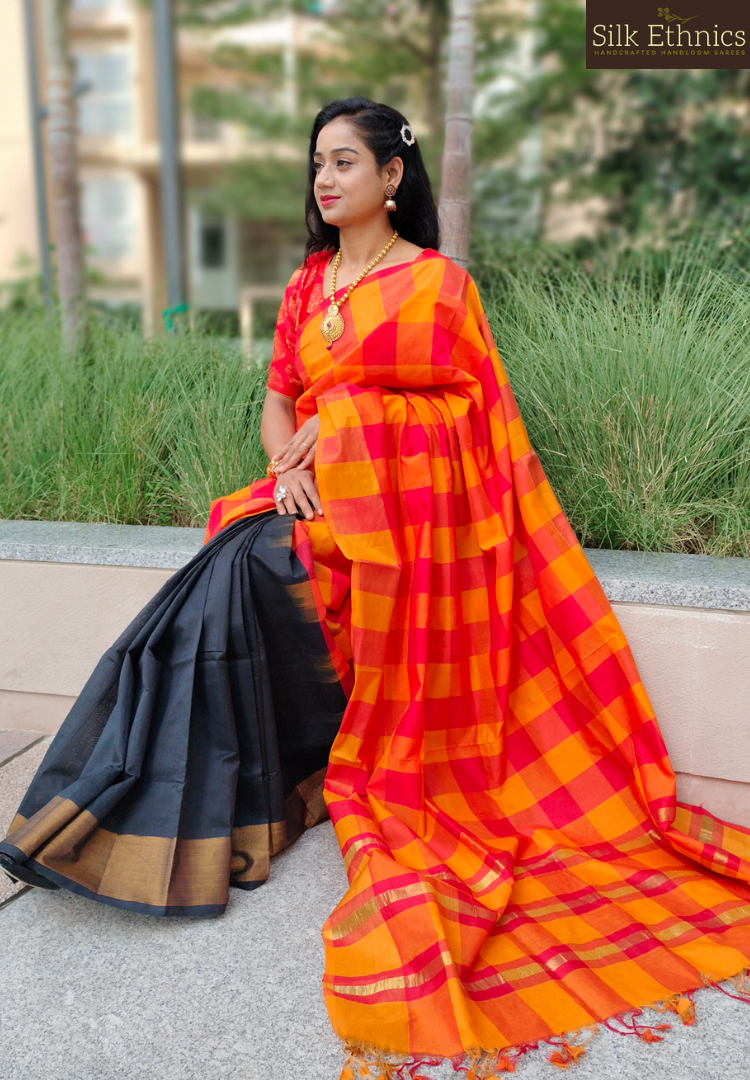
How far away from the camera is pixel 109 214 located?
25.7 feet

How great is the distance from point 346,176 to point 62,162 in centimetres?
279

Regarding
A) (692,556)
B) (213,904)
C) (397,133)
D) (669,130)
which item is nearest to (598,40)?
(669,130)

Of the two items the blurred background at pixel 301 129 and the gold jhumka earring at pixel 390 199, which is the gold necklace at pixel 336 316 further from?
the blurred background at pixel 301 129

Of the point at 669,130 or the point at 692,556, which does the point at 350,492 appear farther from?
the point at 669,130

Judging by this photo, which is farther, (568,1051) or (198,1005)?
(198,1005)

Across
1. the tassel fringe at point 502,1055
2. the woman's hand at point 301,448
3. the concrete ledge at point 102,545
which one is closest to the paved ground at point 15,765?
the concrete ledge at point 102,545

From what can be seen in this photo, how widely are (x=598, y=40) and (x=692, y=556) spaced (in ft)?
10.6

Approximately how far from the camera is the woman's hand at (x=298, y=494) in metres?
2.21

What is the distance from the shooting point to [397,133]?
91.2 inches

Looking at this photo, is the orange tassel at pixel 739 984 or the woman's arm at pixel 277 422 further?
the woman's arm at pixel 277 422

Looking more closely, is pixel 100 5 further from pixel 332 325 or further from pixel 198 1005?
pixel 198 1005

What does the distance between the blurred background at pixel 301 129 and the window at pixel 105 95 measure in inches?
0.6

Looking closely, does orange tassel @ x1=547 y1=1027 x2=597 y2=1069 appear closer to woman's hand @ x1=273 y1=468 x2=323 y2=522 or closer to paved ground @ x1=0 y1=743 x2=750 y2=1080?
paved ground @ x1=0 y1=743 x2=750 y2=1080

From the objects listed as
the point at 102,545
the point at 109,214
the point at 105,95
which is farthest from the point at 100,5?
the point at 102,545
